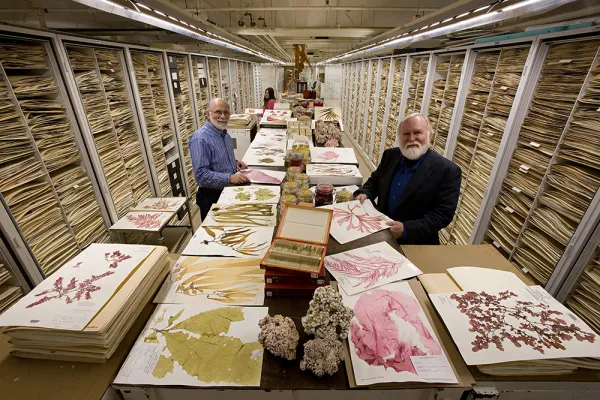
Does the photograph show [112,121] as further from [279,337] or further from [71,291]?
[279,337]

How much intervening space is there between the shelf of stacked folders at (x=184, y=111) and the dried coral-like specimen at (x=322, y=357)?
16.6 feet

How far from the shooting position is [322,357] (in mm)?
950

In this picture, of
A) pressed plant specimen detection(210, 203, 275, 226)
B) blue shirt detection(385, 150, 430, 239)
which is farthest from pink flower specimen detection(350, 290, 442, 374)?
blue shirt detection(385, 150, 430, 239)

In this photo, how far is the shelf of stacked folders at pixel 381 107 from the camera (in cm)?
690

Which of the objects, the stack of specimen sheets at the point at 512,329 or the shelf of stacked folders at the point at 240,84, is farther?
the shelf of stacked folders at the point at 240,84

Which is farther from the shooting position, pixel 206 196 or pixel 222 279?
pixel 206 196

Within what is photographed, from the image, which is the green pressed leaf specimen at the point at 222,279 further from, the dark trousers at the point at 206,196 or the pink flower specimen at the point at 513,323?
the dark trousers at the point at 206,196

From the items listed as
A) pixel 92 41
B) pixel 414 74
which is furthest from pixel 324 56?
pixel 92 41

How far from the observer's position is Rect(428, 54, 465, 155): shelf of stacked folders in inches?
162

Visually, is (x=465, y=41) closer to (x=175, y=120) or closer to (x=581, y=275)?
(x=581, y=275)

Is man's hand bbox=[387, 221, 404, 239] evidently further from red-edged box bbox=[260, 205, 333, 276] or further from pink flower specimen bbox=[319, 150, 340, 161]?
pink flower specimen bbox=[319, 150, 340, 161]

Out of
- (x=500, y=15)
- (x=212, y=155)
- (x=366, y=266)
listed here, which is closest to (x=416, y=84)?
(x=500, y=15)

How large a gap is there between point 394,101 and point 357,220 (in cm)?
548

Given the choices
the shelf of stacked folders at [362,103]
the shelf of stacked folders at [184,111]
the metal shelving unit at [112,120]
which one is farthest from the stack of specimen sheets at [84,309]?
the shelf of stacked folders at [362,103]
